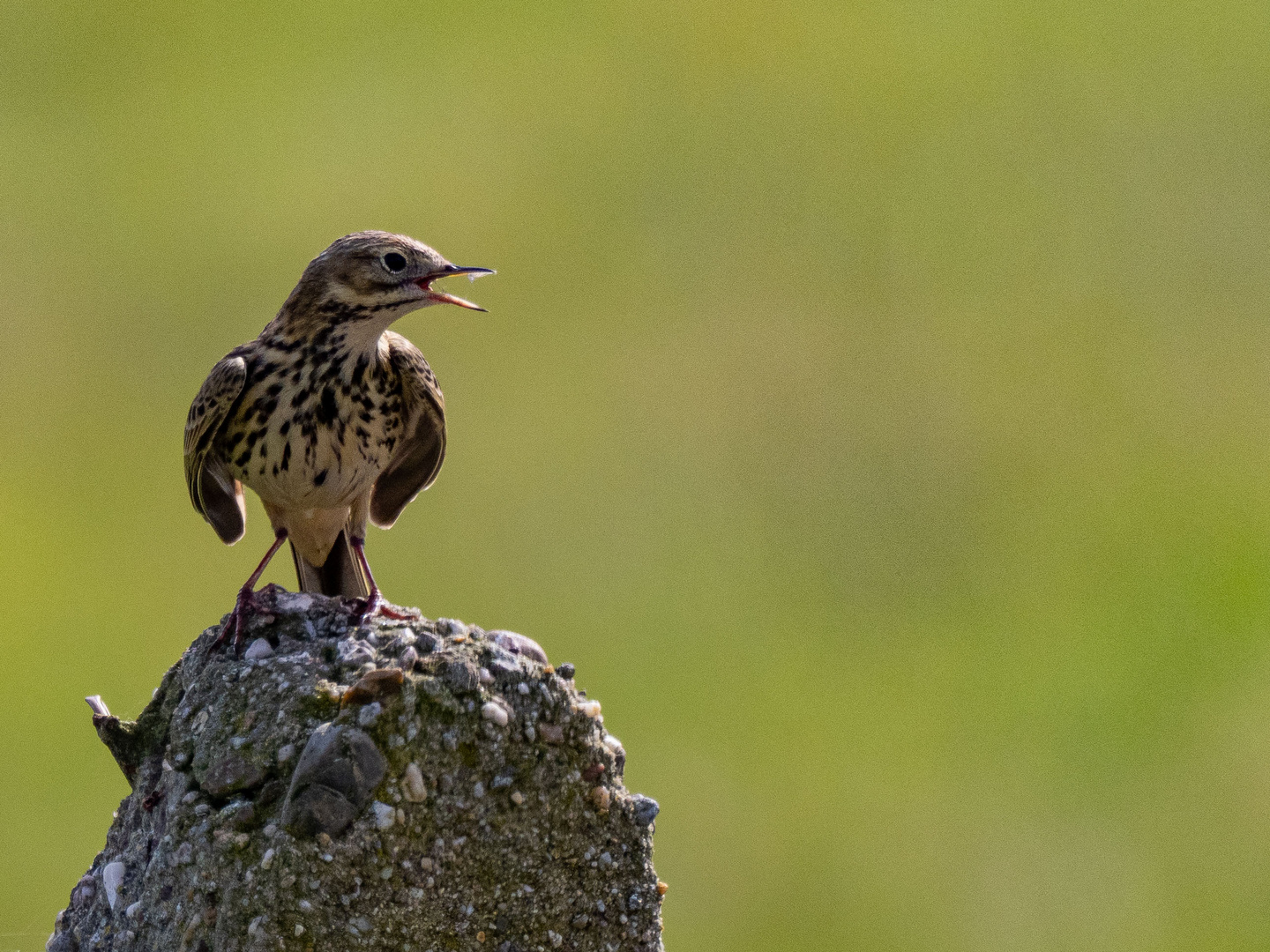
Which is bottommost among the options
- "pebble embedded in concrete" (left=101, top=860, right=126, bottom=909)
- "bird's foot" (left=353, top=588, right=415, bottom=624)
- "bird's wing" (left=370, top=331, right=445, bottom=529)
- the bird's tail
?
"pebble embedded in concrete" (left=101, top=860, right=126, bottom=909)

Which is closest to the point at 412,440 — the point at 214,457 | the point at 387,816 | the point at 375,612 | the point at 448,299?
the point at 214,457

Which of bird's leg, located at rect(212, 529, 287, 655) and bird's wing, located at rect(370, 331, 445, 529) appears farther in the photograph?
bird's wing, located at rect(370, 331, 445, 529)

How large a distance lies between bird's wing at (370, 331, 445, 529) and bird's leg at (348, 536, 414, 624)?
0.89 ft

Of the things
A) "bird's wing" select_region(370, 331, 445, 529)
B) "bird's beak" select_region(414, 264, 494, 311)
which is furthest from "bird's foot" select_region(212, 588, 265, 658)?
"bird's wing" select_region(370, 331, 445, 529)

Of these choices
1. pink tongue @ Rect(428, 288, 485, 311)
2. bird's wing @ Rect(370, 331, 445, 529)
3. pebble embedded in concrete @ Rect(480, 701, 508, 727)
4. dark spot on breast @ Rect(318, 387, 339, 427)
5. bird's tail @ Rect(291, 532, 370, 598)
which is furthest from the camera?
bird's tail @ Rect(291, 532, 370, 598)

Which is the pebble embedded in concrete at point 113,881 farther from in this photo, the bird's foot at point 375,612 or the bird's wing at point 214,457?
the bird's wing at point 214,457

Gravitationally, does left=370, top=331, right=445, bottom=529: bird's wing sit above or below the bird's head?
below

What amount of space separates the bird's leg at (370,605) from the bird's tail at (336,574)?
0.06m

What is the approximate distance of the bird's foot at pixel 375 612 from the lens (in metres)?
4.61

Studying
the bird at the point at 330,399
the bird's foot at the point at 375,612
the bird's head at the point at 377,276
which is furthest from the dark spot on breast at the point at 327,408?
the bird's foot at the point at 375,612

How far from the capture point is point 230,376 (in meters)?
6.15

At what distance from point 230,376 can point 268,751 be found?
8.14 ft

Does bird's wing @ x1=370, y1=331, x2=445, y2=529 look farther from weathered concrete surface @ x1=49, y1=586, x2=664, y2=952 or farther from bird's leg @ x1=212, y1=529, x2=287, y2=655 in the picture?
weathered concrete surface @ x1=49, y1=586, x2=664, y2=952

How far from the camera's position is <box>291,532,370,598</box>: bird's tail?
21.4 feet
